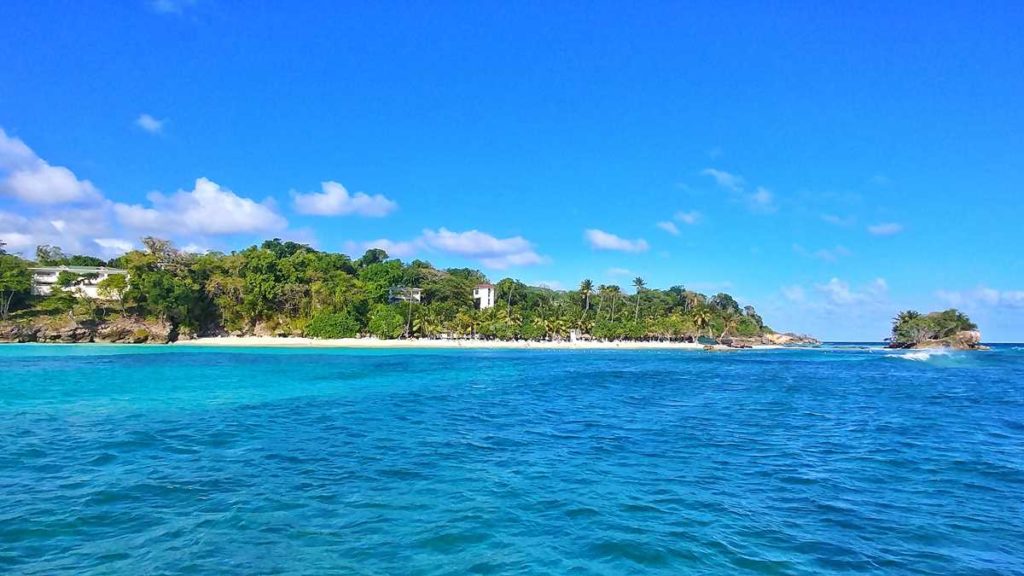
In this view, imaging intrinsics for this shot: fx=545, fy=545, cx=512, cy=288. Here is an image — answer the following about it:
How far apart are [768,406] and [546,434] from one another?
35.2ft

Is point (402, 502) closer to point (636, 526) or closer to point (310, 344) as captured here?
point (636, 526)

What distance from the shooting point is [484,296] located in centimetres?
10144

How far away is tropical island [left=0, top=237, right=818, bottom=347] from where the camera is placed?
220ft

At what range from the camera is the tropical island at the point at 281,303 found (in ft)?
220

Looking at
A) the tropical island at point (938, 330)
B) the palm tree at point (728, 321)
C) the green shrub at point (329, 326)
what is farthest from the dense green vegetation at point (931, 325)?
the green shrub at point (329, 326)

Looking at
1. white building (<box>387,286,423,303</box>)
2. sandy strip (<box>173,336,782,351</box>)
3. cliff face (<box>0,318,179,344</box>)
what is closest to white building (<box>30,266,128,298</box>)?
cliff face (<box>0,318,179,344</box>)

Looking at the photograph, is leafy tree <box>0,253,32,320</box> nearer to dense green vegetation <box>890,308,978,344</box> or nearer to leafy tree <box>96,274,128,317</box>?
leafy tree <box>96,274,128,317</box>

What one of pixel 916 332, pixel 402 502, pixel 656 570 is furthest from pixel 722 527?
pixel 916 332

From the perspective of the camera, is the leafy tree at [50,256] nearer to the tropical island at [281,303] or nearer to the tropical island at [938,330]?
the tropical island at [281,303]

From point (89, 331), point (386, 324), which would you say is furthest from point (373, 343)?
point (89, 331)

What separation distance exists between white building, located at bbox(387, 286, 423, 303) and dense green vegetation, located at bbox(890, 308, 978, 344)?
315 feet

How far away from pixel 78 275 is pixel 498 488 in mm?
84472

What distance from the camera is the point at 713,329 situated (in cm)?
11188

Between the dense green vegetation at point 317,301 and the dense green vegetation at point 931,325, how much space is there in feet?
127
